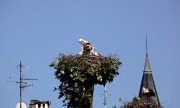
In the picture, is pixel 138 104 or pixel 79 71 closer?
pixel 79 71

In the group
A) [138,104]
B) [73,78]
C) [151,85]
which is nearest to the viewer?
[73,78]

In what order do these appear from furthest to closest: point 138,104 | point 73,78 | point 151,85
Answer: point 151,85
point 138,104
point 73,78

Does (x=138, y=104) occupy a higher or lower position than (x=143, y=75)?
lower

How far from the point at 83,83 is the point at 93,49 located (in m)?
1.84

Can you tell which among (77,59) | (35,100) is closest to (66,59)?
(77,59)

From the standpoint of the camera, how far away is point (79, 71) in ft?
118

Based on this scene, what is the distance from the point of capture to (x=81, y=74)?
36.0 metres

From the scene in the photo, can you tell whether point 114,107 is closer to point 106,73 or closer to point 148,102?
point 148,102

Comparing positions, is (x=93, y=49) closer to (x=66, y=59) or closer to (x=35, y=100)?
(x=66, y=59)

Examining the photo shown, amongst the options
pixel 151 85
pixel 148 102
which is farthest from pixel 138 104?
pixel 151 85

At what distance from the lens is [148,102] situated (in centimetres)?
4059

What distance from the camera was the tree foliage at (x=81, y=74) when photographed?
118ft

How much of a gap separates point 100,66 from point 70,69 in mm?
1495

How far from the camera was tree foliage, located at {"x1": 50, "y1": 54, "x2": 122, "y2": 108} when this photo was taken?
35906 millimetres
